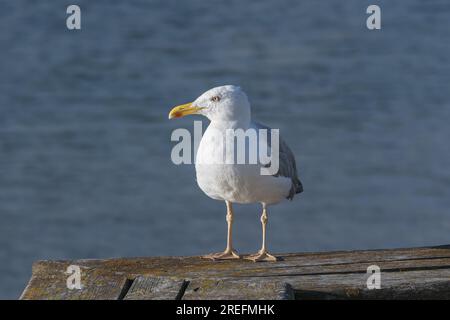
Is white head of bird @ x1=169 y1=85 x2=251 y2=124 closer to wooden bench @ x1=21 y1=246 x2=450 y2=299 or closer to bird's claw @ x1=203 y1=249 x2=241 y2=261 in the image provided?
bird's claw @ x1=203 y1=249 x2=241 y2=261

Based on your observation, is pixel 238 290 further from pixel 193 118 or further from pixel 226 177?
pixel 193 118

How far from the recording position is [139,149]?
44.4ft

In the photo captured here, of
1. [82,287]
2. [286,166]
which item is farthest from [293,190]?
[82,287]

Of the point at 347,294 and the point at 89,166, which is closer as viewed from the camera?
the point at 347,294

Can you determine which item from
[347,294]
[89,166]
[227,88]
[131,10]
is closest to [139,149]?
[89,166]

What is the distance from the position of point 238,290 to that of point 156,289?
41cm

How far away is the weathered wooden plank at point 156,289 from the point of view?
5594 millimetres

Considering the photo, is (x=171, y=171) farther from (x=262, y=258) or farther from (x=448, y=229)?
(x=262, y=258)

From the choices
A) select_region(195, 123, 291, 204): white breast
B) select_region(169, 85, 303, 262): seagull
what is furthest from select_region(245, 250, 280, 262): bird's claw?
select_region(195, 123, 291, 204): white breast

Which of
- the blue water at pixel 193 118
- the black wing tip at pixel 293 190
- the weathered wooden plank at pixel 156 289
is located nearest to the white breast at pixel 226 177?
the black wing tip at pixel 293 190

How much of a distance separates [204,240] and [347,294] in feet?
19.9

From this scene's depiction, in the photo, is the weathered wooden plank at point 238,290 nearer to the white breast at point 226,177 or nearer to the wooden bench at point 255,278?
the wooden bench at point 255,278

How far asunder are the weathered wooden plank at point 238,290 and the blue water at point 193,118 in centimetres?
562
